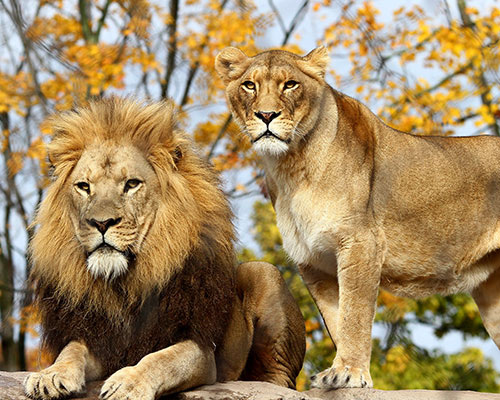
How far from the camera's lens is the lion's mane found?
3.37 metres

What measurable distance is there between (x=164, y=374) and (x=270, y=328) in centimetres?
98

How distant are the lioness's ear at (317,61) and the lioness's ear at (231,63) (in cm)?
30

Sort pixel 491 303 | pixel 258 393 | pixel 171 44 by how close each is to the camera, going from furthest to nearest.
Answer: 1. pixel 171 44
2. pixel 491 303
3. pixel 258 393

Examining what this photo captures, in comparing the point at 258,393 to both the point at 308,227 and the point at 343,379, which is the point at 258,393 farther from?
the point at 308,227

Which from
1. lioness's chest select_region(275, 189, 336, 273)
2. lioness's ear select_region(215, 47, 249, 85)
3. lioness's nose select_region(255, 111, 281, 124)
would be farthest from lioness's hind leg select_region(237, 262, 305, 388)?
lioness's ear select_region(215, 47, 249, 85)

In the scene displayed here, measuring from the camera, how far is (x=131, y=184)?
A: 3342 mm

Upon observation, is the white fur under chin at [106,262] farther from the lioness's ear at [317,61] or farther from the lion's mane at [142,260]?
the lioness's ear at [317,61]

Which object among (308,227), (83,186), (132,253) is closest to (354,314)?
(308,227)

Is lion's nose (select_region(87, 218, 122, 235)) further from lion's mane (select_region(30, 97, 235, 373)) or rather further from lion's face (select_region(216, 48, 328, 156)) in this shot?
lion's face (select_region(216, 48, 328, 156))

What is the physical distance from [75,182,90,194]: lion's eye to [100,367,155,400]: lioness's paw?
76cm

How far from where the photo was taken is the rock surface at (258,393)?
311 cm

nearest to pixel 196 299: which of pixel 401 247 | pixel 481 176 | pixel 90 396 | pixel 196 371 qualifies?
pixel 196 371

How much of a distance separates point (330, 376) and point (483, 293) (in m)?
1.36

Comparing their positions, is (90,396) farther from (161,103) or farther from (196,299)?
(161,103)
